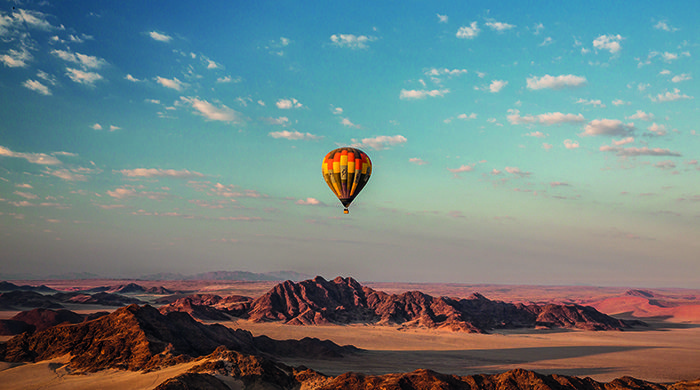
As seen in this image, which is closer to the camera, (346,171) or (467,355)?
(346,171)

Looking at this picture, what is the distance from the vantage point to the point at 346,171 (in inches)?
2108

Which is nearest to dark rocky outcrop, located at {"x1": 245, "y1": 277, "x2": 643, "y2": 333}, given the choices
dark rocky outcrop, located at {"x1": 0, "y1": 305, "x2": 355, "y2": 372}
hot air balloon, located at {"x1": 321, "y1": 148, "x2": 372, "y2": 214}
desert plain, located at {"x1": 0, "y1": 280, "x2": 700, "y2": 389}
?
desert plain, located at {"x1": 0, "y1": 280, "x2": 700, "y2": 389}

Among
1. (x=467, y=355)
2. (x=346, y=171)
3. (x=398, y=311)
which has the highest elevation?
(x=346, y=171)

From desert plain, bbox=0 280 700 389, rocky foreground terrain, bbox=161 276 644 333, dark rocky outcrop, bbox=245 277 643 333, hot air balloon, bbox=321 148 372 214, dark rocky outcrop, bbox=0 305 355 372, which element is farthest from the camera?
dark rocky outcrop, bbox=245 277 643 333

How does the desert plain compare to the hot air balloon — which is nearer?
the desert plain

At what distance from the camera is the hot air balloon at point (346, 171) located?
53.4 m

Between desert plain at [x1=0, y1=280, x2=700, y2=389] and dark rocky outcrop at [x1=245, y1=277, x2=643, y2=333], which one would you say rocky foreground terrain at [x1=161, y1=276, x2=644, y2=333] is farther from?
desert plain at [x1=0, y1=280, x2=700, y2=389]

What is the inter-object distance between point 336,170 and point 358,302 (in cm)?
7129

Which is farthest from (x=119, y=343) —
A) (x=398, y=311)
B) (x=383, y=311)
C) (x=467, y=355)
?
(x=398, y=311)

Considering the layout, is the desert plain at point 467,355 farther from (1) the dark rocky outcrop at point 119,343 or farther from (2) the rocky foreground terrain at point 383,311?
(2) the rocky foreground terrain at point 383,311

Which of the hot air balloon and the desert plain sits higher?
the hot air balloon

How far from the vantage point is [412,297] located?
12050cm

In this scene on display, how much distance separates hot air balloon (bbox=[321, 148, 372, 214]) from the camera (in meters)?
53.4

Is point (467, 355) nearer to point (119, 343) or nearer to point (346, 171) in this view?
point (346, 171)
